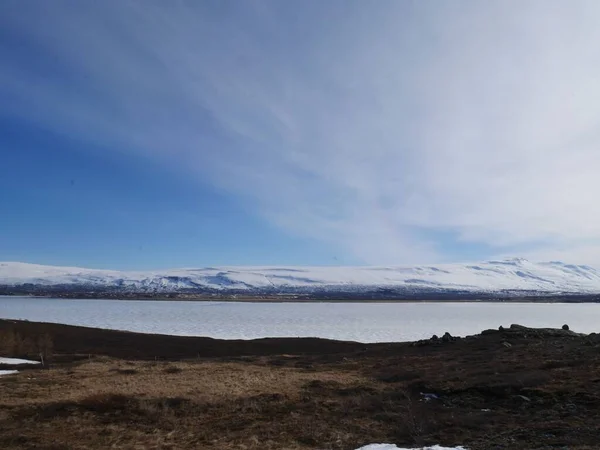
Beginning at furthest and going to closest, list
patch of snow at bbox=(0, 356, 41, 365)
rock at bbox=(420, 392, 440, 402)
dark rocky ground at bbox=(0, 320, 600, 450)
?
1. patch of snow at bbox=(0, 356, 41, 365)
2. rock at bbox=(420, 392, 440, 402)
3. dark rocky ground at bbox=(0, 320, 600, 450)

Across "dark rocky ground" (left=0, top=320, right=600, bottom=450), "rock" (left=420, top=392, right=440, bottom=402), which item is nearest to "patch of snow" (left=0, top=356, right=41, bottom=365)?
"dark rocky ground" (left=0, top=320, right=600, bottom=450)

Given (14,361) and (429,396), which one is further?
(14,361)

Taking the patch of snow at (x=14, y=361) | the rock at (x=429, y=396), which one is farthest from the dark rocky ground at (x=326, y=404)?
the patch of snow at (x=14, y=361)

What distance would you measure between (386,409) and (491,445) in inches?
207

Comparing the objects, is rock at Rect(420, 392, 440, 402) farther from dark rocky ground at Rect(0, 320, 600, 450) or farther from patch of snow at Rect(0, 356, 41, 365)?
patch of snow at Rect(0, 356, 41, 365)

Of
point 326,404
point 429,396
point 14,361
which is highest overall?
point 429,396

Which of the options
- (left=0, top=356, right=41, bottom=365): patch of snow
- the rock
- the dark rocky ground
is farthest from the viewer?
(left=0, top=356, right=41, bottom=365): patch of snow

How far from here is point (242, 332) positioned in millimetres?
61594

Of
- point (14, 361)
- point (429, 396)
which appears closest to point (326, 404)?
point (429, 396)

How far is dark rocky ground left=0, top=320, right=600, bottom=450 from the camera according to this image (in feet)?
39.2

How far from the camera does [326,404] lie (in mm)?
16234

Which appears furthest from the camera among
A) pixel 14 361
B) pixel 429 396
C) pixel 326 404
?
pixel 14 361

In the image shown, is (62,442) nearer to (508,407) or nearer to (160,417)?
(160,417)

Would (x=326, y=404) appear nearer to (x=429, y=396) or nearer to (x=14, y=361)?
(x=429, y=396)
